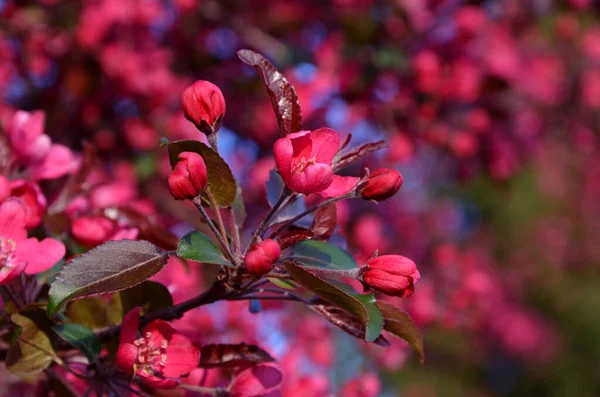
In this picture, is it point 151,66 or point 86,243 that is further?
point 151,66

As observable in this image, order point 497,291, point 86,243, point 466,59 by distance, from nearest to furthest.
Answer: point 86,243 < point 466,59 < point 497,291

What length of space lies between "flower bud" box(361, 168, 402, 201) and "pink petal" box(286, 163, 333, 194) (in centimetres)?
7

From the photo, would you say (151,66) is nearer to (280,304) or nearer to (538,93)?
(280,304)

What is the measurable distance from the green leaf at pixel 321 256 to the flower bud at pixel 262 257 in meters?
0.13

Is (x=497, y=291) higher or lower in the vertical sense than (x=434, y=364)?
higher

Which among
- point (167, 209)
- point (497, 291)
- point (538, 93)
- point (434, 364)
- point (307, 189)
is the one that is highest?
point (307, 189)

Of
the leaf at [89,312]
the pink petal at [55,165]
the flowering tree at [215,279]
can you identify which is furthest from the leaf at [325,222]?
the pink petal at [55,165]

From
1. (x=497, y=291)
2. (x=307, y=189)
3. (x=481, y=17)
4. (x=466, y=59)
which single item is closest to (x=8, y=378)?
(x=307, y=189)

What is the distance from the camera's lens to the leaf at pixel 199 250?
31.6 inches

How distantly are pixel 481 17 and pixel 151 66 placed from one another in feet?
4.46

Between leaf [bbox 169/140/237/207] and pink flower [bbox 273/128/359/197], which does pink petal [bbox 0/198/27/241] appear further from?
pink flower [bbox 273/128/359/197]

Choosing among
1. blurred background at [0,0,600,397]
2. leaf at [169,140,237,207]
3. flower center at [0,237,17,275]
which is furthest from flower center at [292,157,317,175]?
Result: blurred background at [0,0,600,397]

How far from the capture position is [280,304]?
115 inches

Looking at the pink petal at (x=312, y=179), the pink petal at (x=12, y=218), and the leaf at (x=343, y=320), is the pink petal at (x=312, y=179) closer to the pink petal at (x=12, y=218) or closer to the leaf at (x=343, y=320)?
the leaf at (x=343, y=320)
